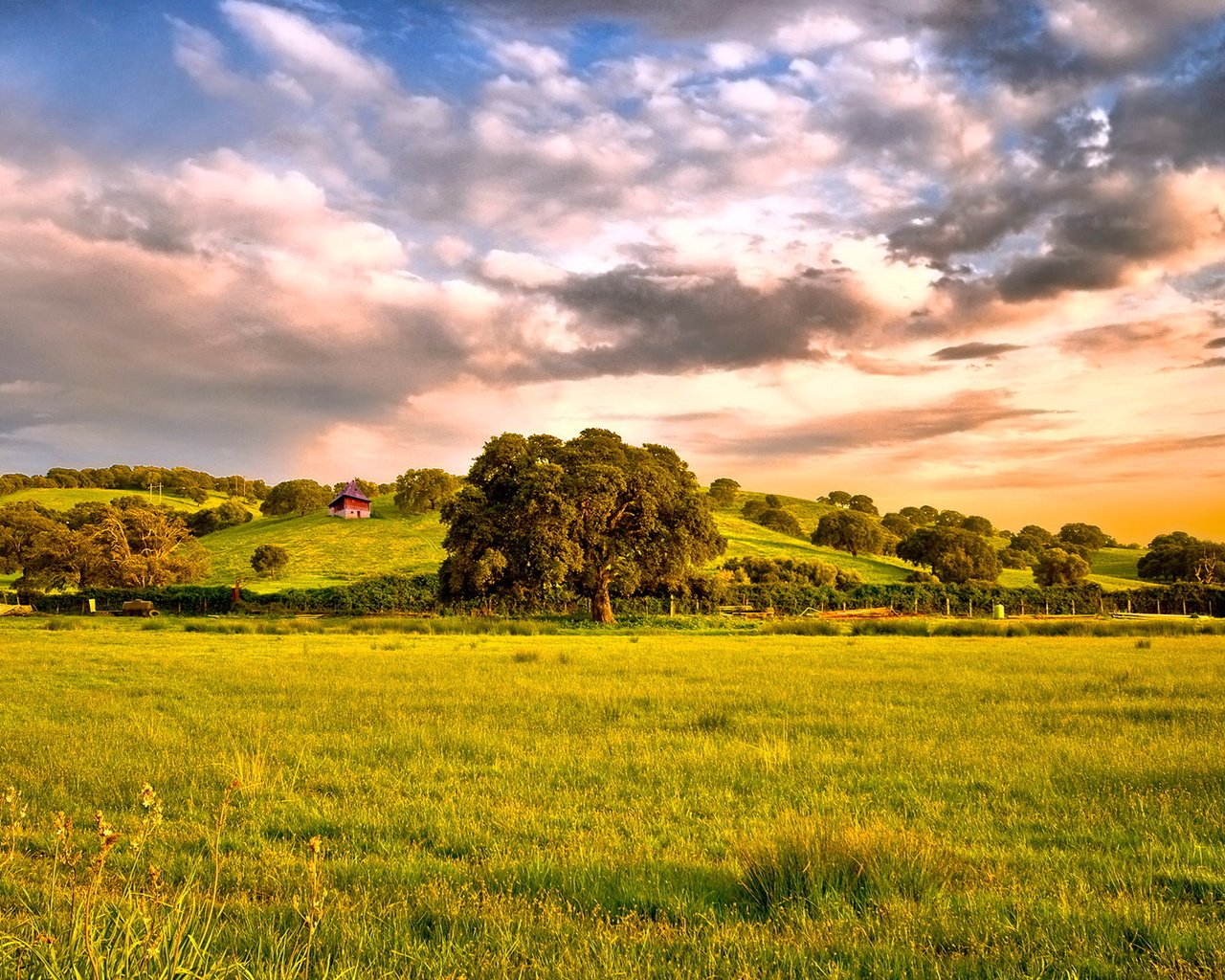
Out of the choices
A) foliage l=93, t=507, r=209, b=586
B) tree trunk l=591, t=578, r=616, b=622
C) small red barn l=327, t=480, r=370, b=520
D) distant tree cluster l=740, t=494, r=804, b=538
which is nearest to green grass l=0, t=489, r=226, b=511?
small red barn l=327, t=480, r=370, b=520

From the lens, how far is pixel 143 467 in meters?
174

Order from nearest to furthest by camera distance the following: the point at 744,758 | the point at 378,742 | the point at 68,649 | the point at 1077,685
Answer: the point at 744,758 → the point at 378,742 → the point at 1077,685 → the point at 68,649

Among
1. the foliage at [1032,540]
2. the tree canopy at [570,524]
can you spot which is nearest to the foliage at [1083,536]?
the foliage at [1032,540]

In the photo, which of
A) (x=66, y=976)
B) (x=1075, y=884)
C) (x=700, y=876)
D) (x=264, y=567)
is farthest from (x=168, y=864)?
(x=264, y=567)

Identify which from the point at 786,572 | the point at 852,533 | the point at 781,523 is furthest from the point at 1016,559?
the point at 786,572

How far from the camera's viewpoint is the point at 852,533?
380 ft

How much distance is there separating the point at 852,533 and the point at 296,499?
84790mm

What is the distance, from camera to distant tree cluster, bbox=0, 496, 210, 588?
70250mm

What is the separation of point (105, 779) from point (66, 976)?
6.88 m

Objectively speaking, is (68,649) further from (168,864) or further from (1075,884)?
(1075,884)

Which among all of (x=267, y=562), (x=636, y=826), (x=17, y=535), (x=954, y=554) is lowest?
(x=636, y=826)

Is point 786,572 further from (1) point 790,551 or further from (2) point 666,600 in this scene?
(2) point 666,600

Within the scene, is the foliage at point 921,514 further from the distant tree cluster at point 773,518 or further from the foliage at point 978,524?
the distant tree cluster at point 773,518

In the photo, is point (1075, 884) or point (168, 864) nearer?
point (1075, 884)
